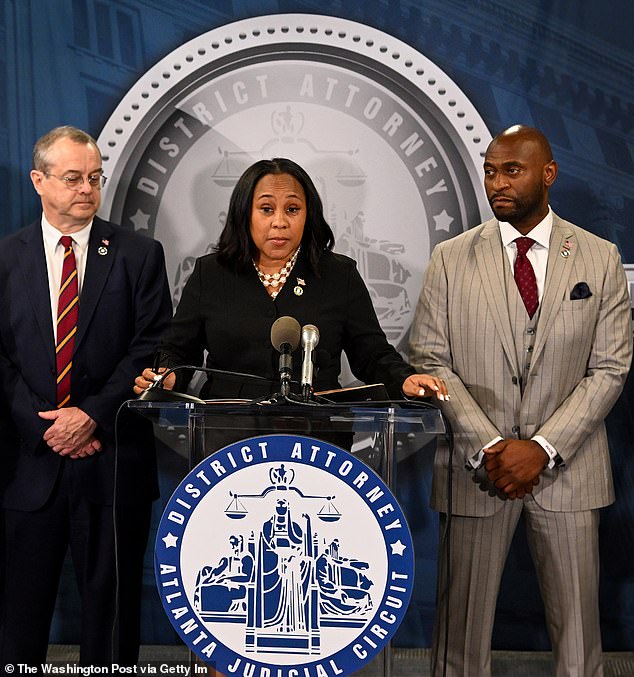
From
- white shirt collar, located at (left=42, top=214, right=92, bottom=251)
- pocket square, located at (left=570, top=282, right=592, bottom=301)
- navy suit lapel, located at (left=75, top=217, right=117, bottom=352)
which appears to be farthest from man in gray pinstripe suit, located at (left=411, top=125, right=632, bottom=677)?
white shirt collar, located at (left=42, top=214, right=92, bottom=251)

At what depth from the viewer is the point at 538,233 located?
125 inches

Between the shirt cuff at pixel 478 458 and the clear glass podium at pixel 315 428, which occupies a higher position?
the clear glass podium at pixel 315 428

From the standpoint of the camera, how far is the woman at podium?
283 cm

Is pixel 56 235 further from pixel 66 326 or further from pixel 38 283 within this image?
pixel 66 326

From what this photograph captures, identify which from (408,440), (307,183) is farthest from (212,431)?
(307,183)

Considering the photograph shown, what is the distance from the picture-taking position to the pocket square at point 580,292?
3.06m

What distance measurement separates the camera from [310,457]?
6.84ft

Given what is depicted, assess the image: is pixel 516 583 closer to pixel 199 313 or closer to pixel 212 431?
pixel 199 313

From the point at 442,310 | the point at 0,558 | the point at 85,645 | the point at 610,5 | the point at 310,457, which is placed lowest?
the point at 85,645

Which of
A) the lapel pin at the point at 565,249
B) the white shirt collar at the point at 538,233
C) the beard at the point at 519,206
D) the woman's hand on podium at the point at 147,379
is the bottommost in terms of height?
the woman's hand on podium at the point at 147,379

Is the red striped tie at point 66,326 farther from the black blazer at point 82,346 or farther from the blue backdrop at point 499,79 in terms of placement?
the blue backdrop at point 499,79

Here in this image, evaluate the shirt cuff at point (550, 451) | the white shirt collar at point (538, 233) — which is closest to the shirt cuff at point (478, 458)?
the shirt cuff at point (550, 451)

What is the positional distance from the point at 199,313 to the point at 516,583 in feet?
5.68

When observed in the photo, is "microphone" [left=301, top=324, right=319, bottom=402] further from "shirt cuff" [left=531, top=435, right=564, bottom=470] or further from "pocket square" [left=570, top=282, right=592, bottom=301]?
"pocket square" [left=570, top=282, right=592, bottom=301]
